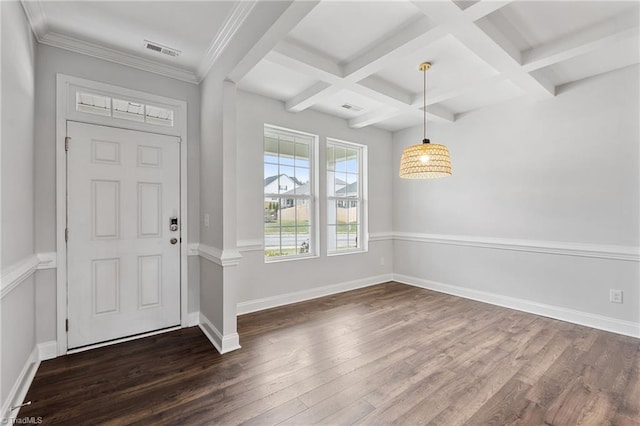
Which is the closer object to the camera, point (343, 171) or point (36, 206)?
point (36, 206)

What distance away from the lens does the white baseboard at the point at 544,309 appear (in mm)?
3025

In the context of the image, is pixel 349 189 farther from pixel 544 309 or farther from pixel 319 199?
pixel 544 309

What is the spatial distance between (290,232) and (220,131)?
1848mm

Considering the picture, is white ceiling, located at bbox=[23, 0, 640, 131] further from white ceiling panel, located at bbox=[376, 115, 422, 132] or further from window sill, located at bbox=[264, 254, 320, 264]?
window sill, located at bbox=[264, 254, 320, 264]

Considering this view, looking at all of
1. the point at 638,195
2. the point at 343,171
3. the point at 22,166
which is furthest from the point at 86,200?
the point at 638,195

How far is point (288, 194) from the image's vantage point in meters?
4.12

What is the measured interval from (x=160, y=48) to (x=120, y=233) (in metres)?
1.77

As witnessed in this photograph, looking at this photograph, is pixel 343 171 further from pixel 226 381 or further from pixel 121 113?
pixel 226 381

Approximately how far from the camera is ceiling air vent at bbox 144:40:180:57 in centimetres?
262

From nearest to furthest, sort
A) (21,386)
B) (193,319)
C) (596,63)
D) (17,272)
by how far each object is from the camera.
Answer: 1. (17,272)
2. (21,386)
3. (596,63)
4. (193,319)

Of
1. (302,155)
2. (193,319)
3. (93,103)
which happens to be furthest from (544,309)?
(93,103)

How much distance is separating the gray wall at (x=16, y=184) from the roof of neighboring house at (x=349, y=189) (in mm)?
3585

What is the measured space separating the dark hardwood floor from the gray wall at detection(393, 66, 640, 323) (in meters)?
0.58

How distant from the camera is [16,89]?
1912 millimetres
